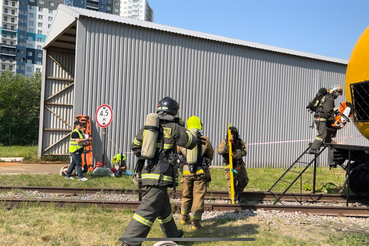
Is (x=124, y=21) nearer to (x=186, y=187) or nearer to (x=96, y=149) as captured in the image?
(x=96, y=149)

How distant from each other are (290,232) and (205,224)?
1460 mm

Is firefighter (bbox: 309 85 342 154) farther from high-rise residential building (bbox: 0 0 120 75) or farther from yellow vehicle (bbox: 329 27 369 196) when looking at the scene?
high-rise residential building (bbox: 0 0 120 75)

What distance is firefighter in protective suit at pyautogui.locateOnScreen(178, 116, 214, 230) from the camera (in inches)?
215

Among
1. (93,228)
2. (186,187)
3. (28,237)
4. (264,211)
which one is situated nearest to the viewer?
(28,237)

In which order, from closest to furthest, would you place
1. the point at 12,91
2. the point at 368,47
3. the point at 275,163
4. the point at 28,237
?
the point at 28,237
the point at 368,47
the point at 275,163
the point at 12,91

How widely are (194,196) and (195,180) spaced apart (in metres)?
0.27

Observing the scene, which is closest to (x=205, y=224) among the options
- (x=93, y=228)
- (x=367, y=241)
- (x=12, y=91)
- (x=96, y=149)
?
(x=93, y=228)

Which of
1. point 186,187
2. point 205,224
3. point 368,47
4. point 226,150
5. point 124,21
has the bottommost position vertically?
point 205,224

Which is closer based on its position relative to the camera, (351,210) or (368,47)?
(368,47)

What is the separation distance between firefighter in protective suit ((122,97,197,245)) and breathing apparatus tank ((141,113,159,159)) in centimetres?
2

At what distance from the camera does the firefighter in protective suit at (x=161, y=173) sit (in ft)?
13.4

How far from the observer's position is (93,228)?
5176 millimetres

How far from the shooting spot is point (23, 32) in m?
73.7

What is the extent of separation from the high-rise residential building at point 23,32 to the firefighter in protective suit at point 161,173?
76.6 metres
